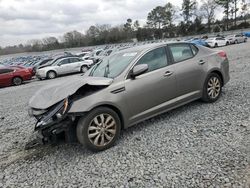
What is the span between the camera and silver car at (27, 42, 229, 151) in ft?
12.5

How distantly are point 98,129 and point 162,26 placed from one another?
88395mm

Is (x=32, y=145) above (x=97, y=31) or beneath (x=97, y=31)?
beneath

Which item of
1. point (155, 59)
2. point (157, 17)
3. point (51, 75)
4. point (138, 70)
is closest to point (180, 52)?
point (155, 59)

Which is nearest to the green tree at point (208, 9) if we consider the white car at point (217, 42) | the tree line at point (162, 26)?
the tree line at point (162, 26)

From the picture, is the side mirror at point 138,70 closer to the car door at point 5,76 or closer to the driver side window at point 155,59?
the driver side window at point 155,59

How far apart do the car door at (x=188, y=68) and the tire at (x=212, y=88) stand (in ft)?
0.70

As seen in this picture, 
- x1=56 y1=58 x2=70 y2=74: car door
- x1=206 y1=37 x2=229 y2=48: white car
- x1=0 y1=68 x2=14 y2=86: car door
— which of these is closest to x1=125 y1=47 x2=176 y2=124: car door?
x1=0 y1=68 x2=14 y2=86: car door

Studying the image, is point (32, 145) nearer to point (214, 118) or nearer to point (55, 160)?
point (55, 160)

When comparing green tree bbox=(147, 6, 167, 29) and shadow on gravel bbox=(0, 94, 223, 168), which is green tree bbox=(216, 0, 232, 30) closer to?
green tree bbox=(147, 6, 167, 29)

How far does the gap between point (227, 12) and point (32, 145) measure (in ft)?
266

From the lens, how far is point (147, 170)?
3340 mm

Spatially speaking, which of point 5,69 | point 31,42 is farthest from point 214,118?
point 31,42

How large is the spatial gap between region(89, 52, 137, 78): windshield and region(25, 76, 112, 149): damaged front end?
1.47ft

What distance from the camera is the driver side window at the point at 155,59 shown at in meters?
4.66
